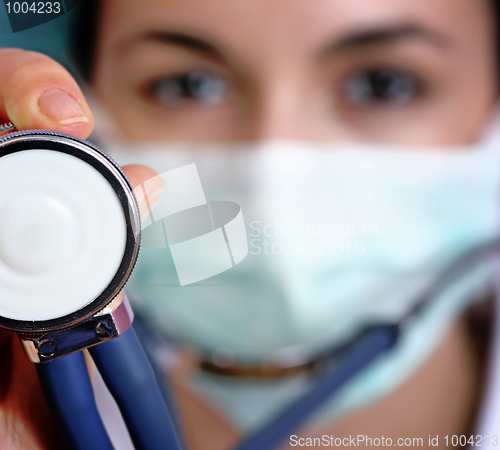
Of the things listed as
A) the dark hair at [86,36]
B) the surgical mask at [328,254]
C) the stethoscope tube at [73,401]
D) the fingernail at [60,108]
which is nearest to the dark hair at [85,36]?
the dark hair at [86,36]

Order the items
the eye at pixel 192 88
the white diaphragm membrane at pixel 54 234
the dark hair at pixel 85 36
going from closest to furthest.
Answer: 1. the white diaphragm membrane at pixel 54 234
2. the dark hair at pixel 85 36
3. the eye at pixel 192 88

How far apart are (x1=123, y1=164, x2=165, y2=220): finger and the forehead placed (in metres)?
0.33

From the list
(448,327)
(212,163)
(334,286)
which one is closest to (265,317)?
(334,286)

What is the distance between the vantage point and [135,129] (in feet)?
1.94

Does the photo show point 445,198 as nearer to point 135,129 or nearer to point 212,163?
point 212,163

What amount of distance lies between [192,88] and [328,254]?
31cm

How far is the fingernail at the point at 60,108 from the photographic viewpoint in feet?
0.83

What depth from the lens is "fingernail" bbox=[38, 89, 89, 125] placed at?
0.83 ft

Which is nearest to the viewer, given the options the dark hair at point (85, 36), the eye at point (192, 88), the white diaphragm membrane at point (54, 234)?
the white diaphragm membrane at point (54, 234)
